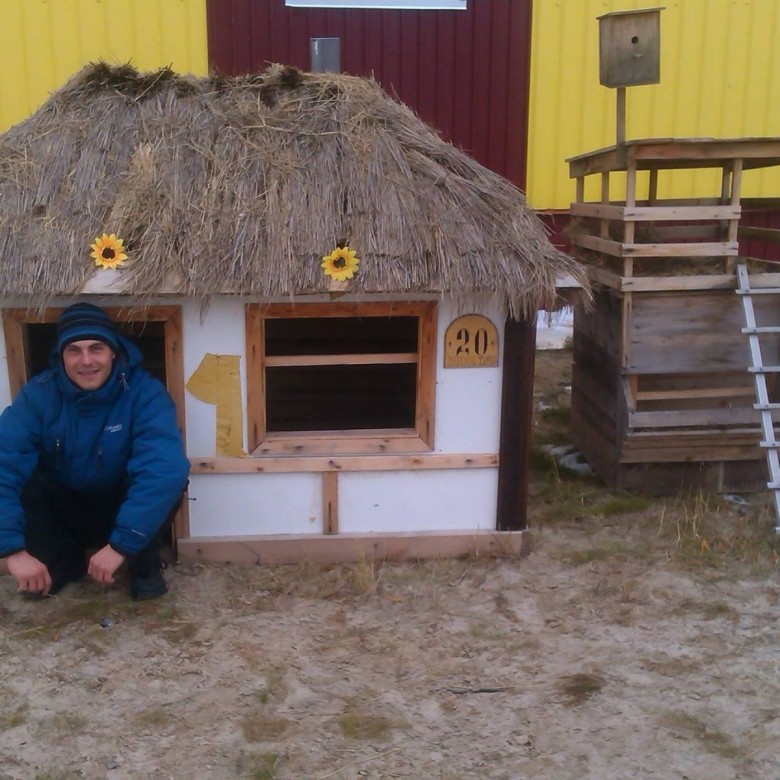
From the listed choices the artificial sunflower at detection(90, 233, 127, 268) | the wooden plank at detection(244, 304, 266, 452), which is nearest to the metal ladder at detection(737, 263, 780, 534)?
the wooden plank at detection(244, 304, 266, 452)

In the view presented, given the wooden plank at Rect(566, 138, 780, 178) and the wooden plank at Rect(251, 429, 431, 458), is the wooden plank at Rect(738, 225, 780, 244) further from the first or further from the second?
the wooden plank at Rect(251, 429, 431, 458)

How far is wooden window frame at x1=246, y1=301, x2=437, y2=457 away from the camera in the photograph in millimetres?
4867

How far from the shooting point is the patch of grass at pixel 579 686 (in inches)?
155

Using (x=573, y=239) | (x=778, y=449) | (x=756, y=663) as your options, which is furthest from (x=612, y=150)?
(x=756, y=663)

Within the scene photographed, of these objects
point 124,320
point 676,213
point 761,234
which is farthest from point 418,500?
point 761,234

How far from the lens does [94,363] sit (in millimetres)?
4359

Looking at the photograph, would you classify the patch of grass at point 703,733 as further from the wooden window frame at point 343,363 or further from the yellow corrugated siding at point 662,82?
the yellow corrugated siding at point 662,82

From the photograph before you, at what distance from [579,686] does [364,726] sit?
1.02 meters

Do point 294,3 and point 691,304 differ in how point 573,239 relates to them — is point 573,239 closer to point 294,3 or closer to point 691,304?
point 691,304

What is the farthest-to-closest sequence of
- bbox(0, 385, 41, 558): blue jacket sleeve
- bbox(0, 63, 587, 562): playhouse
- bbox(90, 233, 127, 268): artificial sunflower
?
bbox(0, 63, 587, 562): playhouse
bbox(90, 233, 127, 268): artificial sunflower
bbox(0, 385, 41, 558): blue jacket sleeve

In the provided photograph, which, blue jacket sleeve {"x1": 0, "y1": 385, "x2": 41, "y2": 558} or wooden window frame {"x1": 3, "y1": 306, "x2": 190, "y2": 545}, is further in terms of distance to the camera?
wooden window frame {"x1": 3, "y1": 306, "x2": 190, "y2": 545}

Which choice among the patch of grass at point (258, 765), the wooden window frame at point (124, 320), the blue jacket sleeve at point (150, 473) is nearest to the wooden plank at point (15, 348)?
the wooden window frame at point (124, 320)

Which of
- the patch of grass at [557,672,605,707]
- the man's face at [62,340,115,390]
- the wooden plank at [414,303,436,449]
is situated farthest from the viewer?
the wooden plank at [414,303,436,449]

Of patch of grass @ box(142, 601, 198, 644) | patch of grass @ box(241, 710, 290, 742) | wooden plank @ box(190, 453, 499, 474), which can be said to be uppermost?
wooden plank @ box(190, 453, 499, 474)
